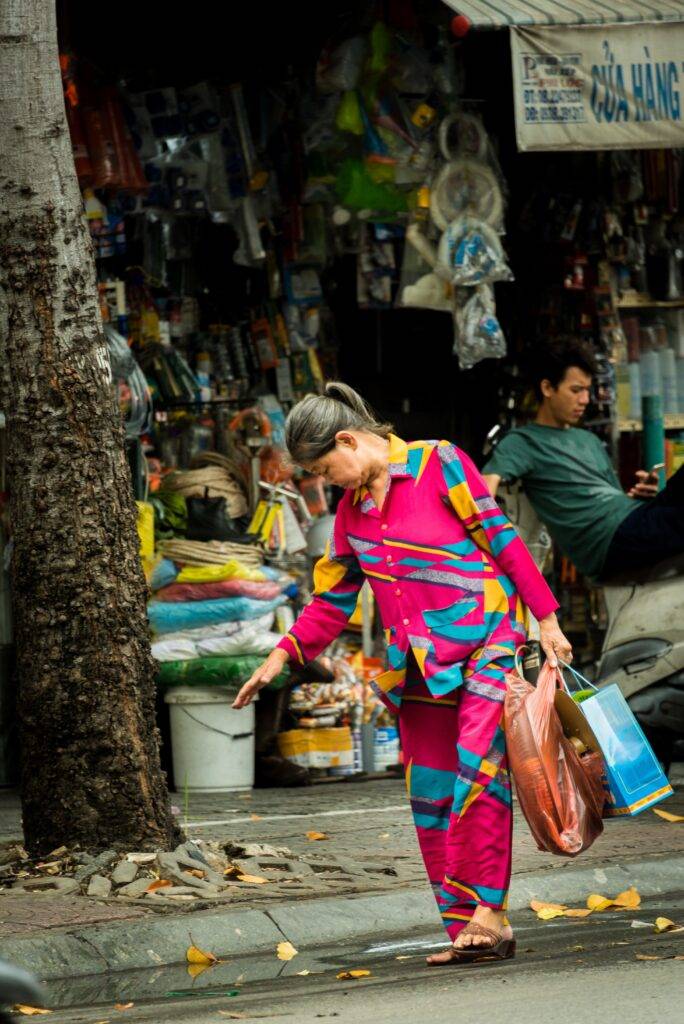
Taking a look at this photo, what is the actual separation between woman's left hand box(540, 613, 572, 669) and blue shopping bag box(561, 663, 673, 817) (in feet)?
0.32

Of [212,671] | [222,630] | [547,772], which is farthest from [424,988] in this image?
[222,630]

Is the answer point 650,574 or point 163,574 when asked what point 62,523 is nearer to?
point 163,574

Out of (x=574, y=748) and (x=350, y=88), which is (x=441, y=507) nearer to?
(x=574, y=748)

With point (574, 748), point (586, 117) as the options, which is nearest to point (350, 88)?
point (586, 117)

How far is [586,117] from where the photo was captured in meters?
9.20

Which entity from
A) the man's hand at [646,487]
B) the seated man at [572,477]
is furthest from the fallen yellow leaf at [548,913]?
the man's hand at [646,487]

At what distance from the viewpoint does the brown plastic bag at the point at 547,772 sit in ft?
17.2

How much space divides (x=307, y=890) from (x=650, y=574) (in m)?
2.63

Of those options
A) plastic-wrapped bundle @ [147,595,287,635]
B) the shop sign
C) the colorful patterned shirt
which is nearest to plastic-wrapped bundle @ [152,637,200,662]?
plastic-wrapped bundle @ [147,595,287,635]

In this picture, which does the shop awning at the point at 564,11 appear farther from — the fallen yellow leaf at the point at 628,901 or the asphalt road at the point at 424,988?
the asphalt road at the point at 424,988

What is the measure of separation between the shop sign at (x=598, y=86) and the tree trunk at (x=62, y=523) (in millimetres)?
3010

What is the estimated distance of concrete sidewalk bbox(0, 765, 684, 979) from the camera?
232 inches

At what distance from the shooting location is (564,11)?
9312 mm

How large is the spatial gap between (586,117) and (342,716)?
11.3 feet
